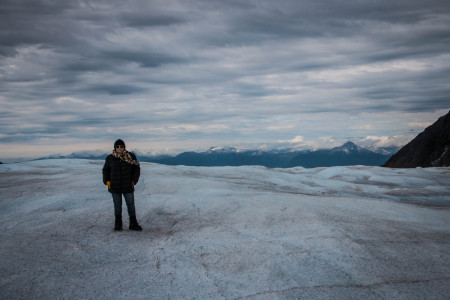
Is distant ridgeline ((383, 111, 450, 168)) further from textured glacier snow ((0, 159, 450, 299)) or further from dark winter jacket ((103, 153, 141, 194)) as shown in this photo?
dark winter jacket ((103, 153, 141, 194))

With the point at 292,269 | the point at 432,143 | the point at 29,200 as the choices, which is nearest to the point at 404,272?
the point at 292,269

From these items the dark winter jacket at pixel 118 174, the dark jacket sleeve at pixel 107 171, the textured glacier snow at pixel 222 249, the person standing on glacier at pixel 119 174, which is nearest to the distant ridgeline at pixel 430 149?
the textured glacier snow at pixel 222 249

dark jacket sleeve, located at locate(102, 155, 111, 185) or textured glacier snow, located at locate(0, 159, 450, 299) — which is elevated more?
dark jacket sleeve, located at locate(102, 155, 111, 185)

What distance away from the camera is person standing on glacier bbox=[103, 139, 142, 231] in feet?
32.8

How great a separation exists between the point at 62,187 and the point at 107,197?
4.41 m

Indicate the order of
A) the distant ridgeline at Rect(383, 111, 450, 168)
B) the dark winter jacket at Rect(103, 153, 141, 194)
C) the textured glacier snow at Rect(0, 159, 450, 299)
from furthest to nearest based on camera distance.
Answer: the distant ridgeline at Rect(383, 111, 450, 168), the dark winter jacket at Rect(103, 153, 141, 194), the textured glacier snow at Rect(0, 159, 450, 299)

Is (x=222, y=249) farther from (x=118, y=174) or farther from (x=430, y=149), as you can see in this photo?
(x=430, y=149)

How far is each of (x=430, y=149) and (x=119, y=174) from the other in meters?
180

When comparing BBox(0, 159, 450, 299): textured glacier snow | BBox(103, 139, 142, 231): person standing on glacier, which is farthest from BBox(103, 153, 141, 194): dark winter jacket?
BBox(0, 159, 450, 299): textured glacier snow

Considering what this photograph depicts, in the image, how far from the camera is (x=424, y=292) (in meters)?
6.11

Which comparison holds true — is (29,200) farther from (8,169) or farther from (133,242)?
(8,169)

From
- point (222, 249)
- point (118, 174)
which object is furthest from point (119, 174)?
point (222, 249)

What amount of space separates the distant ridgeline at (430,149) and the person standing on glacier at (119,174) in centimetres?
15433

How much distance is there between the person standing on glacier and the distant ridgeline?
15433 centimetres
